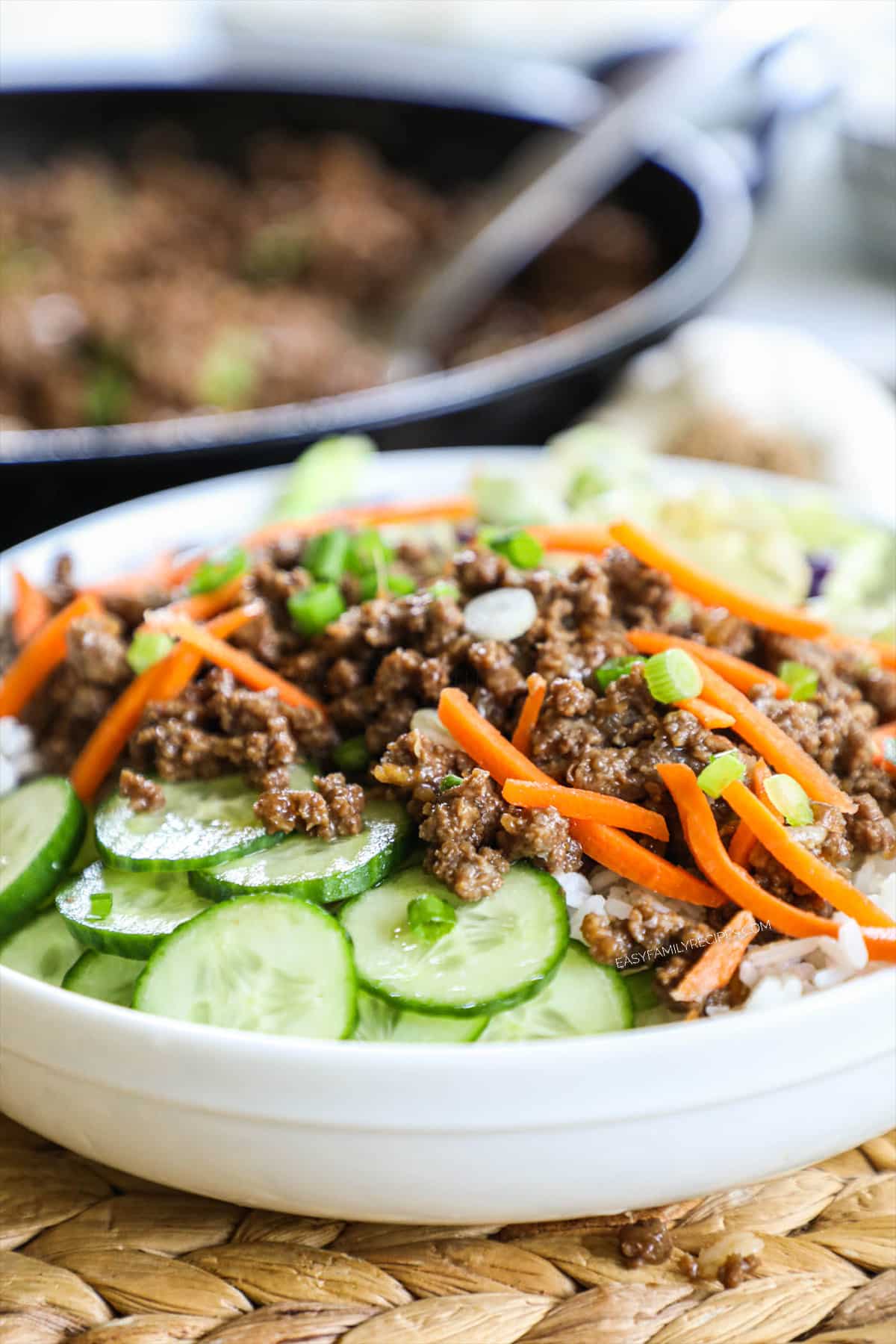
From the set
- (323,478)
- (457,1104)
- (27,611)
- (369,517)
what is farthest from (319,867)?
(323,478)

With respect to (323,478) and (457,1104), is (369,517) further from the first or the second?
(457,1104)

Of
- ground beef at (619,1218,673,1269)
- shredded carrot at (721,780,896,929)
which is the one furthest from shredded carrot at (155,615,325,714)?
ground beef at (619,1218,673,1269)

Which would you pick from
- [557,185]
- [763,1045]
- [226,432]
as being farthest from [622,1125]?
[557,185]

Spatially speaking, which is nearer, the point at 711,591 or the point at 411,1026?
the point at 411,1026

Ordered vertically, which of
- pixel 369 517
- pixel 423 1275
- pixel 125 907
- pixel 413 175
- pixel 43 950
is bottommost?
pixel 423 1275

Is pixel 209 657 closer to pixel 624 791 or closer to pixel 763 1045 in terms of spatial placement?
pixel 624 791

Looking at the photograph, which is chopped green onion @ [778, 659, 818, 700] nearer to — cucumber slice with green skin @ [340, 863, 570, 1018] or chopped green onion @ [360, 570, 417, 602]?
cucumber slice with green skin @ [340, 863, 570, 1018]
